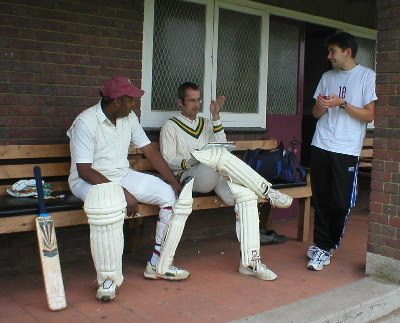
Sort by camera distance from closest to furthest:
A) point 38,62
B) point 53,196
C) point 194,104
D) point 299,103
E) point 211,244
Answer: point 53,196, point 38,62, point 194,104, point 211,244, point 299,103

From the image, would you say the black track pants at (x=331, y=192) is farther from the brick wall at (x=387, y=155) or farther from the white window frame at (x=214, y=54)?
the white window frame at (x=214, y=54)

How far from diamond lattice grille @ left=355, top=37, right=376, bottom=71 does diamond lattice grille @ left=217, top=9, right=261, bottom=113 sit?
1.88 m

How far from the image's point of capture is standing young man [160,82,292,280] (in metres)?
4.03

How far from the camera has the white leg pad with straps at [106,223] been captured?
132 inches

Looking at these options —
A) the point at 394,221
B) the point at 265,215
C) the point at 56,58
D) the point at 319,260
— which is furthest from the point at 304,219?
the point at 56,58

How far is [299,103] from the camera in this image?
6.35m

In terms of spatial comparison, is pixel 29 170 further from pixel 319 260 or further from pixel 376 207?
pixel 376 207

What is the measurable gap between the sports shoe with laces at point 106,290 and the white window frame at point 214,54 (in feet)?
5.69

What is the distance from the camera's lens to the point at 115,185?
3.45m

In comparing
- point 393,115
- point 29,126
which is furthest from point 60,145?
point 393,115

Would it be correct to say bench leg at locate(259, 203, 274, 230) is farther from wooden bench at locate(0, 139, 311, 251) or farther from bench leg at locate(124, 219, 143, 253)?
bench leg at locate(124, 219, 143, 253)

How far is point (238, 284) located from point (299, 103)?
2.99m

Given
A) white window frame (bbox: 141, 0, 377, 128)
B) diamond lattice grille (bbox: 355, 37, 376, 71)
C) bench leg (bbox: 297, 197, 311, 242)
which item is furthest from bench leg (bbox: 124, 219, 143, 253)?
diamond lattice grille (bbox: 355, 37, 376, 71)

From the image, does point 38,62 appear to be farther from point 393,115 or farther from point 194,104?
point 393,115
